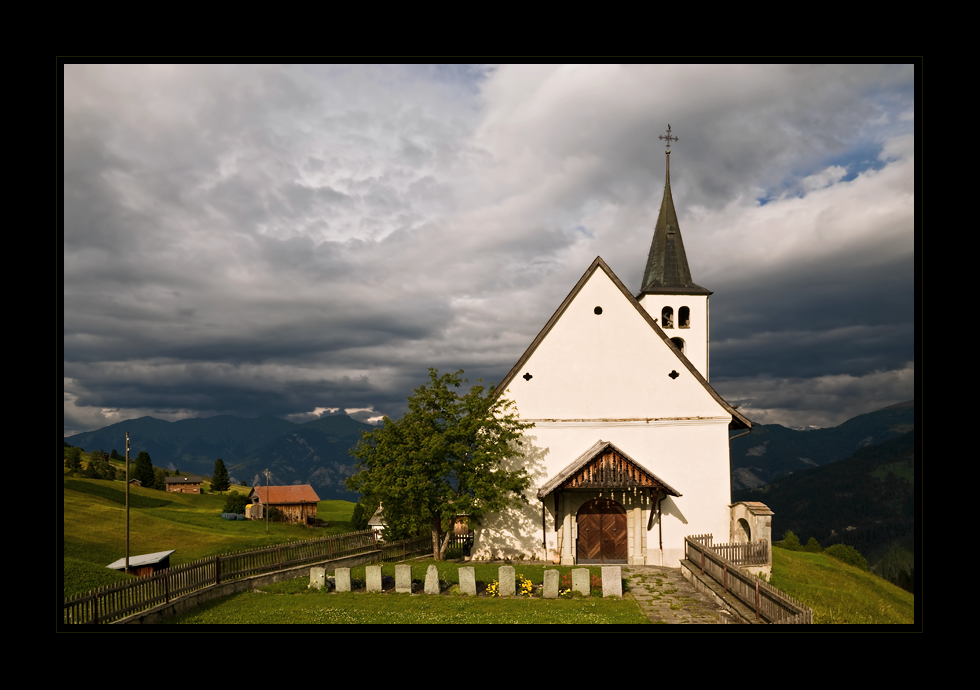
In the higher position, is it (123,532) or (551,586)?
(551,586)

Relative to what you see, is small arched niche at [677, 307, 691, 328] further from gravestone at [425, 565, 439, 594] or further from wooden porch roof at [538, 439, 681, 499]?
gravestone at [425, 565, 439, 594]

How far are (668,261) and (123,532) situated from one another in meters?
46.7

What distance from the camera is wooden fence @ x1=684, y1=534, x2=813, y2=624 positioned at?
1244 cm

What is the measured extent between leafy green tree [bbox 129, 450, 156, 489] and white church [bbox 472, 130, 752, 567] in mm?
88427

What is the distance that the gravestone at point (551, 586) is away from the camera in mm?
17047

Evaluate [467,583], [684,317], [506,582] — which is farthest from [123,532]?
[684,317]

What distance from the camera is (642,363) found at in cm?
A: 2384

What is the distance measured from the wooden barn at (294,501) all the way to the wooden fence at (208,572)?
211ft

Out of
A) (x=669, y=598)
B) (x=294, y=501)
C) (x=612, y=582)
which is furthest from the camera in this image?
(x=294, y=501)

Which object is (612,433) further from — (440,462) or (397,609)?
(397,609)

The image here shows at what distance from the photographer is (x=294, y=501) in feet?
274

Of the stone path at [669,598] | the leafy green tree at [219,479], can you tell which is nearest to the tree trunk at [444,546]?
the stone path at [669,598]

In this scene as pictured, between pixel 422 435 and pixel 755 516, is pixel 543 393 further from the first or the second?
pixel 755 516
